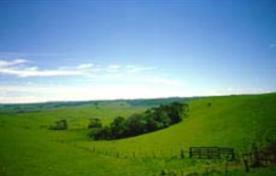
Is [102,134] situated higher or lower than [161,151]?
lower

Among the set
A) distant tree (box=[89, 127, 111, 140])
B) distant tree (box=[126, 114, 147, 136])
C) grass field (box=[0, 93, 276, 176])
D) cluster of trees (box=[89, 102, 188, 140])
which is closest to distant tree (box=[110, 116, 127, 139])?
cluster of trees (box=[89, 102, 188, 140])

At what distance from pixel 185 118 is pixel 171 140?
34.0 meters

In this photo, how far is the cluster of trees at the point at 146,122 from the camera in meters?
114

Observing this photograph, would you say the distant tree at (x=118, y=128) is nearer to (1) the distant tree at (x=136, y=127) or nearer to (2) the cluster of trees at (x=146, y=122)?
(2) the cluster of trees at (x=146, y=122)

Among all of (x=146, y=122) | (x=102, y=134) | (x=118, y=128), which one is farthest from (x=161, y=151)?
(x=102, y=134)

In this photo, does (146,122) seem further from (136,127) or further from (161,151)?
(161,151)

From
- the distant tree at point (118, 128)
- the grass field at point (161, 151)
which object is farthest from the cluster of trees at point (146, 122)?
the grass field at point (161, 151)

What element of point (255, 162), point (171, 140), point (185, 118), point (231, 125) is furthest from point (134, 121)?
point (255, 162)

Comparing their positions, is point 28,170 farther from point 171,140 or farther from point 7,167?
point 171,140

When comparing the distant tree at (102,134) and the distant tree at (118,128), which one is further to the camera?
the distant tree at (102,134)

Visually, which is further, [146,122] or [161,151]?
Answer: [146,122]

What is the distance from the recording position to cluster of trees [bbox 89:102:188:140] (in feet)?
372

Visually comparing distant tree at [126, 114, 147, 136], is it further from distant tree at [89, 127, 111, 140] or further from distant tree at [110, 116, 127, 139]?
distant tree at [89, 127, 111, 140]

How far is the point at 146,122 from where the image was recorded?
115 m
